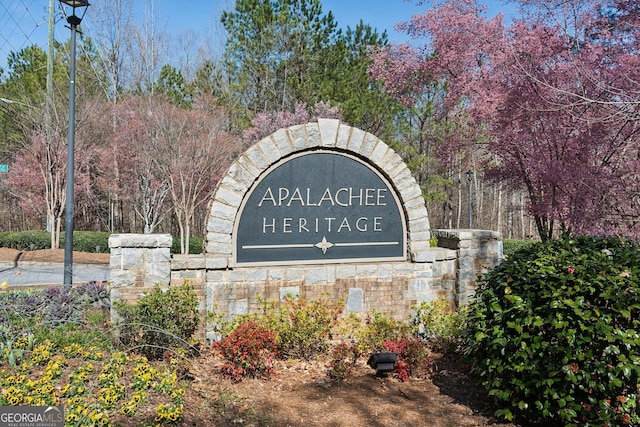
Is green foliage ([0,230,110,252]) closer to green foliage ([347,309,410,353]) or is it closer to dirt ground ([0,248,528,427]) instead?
dirt ground ([0,248,528,427])

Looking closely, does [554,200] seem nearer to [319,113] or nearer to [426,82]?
[426,82]

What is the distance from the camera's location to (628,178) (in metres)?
8.03

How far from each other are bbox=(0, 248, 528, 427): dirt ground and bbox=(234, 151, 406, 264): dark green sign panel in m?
1.40

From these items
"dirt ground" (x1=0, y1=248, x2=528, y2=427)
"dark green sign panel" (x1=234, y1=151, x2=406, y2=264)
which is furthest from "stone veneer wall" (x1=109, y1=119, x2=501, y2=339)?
"dirt ground" (x1=0, y1=248, x2=528, y2=427)

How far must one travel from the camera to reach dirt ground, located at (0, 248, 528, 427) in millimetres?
3535

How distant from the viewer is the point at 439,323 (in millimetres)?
5531

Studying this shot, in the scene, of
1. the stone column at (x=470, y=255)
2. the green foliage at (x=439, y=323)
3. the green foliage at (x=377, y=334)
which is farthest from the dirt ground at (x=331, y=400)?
the stone column at (x=470, y=255)

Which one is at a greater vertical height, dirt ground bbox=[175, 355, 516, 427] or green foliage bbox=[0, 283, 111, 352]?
green foliage bbox=[0, 283, 111, 352]

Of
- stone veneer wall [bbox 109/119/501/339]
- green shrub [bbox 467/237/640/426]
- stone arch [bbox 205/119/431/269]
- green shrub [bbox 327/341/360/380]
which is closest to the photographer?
green shrub [bbox 467/237/640/426]

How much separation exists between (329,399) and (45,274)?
36.3ft

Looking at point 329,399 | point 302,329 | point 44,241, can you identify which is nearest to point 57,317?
point 302,329

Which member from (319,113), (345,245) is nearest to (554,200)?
(345,245)

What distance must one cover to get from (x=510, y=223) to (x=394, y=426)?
2382 cm

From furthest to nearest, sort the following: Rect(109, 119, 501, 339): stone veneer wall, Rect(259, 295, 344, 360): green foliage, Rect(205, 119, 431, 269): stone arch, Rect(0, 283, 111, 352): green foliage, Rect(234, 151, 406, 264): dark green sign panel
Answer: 1. Rect(234, 151, 406, 264): dark green sign panel
2. Rect(205, 119, 431, 269): stone arch
3. Rect(109, 119, 501, 339): stone veneer wall
4. Rect(259, 295, 344, 360): green foliage
5. Rect(0, 283, 111, 352): green foliage
